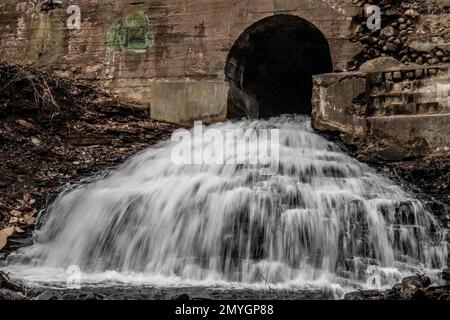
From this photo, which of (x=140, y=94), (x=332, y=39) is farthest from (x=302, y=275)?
(x=140, y=94)

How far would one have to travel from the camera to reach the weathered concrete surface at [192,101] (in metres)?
8.57

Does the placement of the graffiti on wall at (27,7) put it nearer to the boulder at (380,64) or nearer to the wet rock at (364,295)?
the boulder at (380,64)

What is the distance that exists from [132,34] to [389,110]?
13.8 ft

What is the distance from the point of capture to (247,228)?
5227mm

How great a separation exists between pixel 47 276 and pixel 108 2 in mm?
5698

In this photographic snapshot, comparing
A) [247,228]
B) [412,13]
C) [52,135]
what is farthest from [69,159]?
[412,13]

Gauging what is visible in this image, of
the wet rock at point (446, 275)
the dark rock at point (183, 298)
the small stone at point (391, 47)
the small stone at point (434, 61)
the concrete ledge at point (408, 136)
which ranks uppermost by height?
the small stone at point (391, 47)

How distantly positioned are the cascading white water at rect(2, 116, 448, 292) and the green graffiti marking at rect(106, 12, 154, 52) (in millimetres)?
3201

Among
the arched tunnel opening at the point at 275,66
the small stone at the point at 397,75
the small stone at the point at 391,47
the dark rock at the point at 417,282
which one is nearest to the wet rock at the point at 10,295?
the dark rock at the point at 417,282

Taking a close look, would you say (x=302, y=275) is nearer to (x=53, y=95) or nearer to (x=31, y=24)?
(x=53, y=95)

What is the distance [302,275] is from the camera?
4703mm

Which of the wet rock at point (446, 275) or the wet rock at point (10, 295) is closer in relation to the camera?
the wet rock at point (10, 295)

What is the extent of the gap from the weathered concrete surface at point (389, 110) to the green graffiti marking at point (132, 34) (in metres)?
2.91

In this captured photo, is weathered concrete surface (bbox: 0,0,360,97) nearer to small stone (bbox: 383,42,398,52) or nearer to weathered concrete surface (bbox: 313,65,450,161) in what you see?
small stone (bbox: 383,42,398,52)
